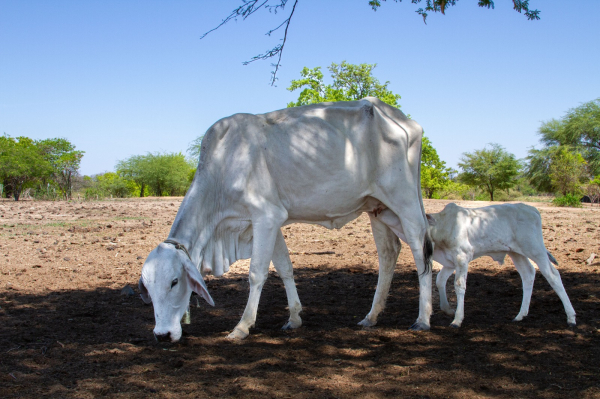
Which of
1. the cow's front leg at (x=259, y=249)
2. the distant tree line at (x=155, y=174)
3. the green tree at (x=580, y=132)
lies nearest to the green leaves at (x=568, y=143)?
the green tree at (x=580, y=132)

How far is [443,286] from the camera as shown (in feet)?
20.3

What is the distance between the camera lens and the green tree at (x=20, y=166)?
2772cm

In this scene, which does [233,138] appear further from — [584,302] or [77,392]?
[584,302]

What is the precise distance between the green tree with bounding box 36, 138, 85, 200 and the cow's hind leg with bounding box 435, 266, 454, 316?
27622 mm

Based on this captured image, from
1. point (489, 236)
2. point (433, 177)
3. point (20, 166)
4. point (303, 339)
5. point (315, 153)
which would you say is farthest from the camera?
point (433, 177)

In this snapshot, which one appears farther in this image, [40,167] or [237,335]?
[40,167]

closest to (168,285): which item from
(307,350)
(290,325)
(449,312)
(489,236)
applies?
(307,350)

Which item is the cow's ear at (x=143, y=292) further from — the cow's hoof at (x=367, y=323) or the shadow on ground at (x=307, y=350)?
the cow's hoof at (x=367, y=323)

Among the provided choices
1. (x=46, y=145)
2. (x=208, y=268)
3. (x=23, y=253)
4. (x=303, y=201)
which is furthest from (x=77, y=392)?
(x=46, y=145)

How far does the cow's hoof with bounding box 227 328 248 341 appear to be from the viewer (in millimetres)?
4873

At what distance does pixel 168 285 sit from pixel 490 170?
42.8 metres

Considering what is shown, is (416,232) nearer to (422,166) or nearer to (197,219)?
(197,219)

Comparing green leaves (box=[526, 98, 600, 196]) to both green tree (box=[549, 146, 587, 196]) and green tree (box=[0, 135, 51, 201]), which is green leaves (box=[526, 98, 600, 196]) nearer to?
green tree (box=[549, 146, 587, 196])

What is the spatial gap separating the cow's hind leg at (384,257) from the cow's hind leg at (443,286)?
2.25ft
